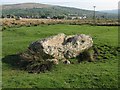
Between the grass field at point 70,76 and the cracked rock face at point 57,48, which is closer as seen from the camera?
the grass field at point 70,76

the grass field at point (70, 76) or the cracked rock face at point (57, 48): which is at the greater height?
the cracked rock face at point (57, 48)

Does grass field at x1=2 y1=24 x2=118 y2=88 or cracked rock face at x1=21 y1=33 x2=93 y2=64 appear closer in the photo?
grass field at x1=2 y1=24 x2=118 y2=88

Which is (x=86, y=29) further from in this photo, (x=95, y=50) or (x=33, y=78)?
(x=33, y=78)

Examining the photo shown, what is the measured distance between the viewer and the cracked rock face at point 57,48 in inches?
916

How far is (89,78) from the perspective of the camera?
19.2 meters

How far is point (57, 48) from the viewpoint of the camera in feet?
82.1

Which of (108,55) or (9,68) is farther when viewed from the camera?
(108,55)

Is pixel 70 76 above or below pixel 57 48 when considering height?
below

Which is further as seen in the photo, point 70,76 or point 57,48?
point 57,48

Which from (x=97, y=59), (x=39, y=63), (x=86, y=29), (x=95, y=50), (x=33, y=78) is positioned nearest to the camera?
(x=33, y=78)

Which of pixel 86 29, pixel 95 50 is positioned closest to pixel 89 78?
pixel 95 50

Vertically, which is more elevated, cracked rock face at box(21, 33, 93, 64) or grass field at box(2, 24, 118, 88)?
cracked rock face at box(21, 33, 93, 64)

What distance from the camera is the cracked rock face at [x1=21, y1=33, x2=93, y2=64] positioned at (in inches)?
916

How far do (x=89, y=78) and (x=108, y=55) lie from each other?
253 inches
